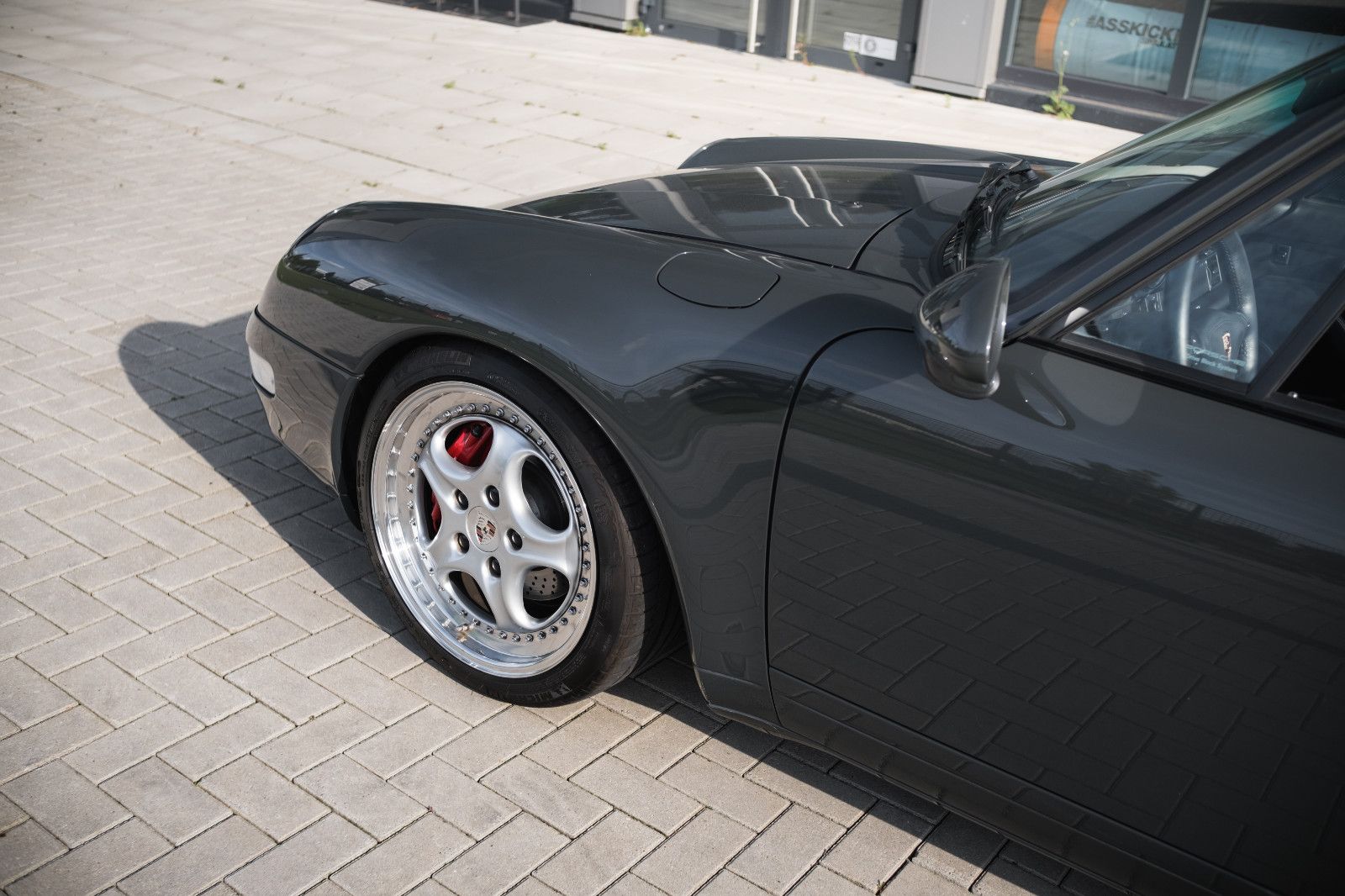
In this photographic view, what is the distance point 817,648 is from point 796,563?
0.59ft

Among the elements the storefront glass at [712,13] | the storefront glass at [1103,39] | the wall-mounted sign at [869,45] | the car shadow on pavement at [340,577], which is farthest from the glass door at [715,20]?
the car shadow on pavement at [340,577]

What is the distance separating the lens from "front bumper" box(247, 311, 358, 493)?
9.73ft

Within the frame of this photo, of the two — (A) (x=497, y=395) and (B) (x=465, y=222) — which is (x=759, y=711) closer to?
(A) (x=497, y=395)

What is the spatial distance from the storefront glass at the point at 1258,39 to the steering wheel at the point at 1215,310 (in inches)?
277

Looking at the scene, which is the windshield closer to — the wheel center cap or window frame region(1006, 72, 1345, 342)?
window frame region(1006, 72, 1345, 342)

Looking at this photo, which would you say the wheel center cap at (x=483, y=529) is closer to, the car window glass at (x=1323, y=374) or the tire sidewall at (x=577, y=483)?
the tire sidewall at (x=577, y=483)

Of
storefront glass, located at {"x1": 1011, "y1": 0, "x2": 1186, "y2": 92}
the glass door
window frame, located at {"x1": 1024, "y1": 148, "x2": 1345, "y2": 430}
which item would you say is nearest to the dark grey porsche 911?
window frame, located at {"x1": 1024, "y1": 148, "x2": 1345, "y2": 430}

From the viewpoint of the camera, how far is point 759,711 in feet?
8.13

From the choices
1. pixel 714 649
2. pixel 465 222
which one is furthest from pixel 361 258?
pixel 714 649

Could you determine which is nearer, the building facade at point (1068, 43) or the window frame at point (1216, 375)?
the window frame at point (1216, 375)

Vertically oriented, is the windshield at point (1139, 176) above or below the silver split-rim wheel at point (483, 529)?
above

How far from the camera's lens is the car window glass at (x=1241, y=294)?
1950mm

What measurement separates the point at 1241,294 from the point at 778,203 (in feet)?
3.46

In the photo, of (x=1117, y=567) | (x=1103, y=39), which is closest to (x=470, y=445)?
(x=1117, y=567)
